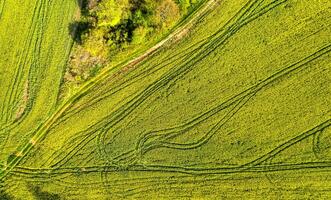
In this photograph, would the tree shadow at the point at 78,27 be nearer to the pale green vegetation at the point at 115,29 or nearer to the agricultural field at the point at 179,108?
the pale green vegetation at the point at 115,29

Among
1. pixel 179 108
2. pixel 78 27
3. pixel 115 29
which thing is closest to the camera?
pixel 115 29

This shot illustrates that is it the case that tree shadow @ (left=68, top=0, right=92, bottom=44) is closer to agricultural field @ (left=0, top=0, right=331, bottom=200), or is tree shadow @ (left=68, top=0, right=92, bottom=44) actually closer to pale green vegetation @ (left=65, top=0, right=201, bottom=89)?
pale green vegetation @ (left=65, top=0, right=201, bottom=89)

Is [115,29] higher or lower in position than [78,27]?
lower

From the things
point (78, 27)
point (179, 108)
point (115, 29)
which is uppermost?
point (78, 27)

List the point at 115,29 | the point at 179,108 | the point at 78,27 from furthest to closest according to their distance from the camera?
the point at 78,27, the point at 179,108, the point at 115,29

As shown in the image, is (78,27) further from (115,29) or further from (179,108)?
(179,108)

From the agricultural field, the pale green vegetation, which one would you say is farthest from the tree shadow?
the agricultural field

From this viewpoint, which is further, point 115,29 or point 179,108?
point 179,108

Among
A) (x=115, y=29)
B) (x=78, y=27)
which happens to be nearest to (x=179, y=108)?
(x=115, y=29)

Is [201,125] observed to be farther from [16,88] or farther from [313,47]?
[16,88]
